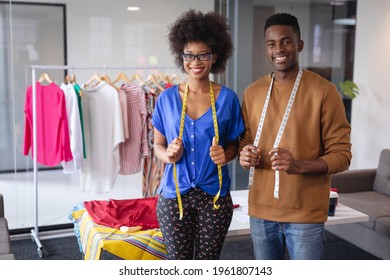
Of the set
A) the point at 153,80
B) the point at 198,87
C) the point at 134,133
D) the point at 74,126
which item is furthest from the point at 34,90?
the point at 198,87

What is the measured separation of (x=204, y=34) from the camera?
79.7 inches

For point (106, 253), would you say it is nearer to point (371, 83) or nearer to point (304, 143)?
point (304, 143)

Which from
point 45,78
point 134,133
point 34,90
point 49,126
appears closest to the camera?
point 34,90

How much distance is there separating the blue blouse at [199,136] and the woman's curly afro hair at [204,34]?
0.19 meters

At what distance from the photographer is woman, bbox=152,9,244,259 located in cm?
198

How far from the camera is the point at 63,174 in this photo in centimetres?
444

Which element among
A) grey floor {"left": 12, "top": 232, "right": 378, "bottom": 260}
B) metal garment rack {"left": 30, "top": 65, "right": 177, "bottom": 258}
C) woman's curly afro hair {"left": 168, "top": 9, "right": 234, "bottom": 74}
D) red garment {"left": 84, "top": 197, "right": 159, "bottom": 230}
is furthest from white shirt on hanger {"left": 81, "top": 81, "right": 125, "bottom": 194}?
woman's curly afro hair {"left": 168, "top": 9, "right": 234, "bottom": 74}

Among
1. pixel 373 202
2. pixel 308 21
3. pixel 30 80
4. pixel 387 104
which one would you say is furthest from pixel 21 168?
pixel 387 104

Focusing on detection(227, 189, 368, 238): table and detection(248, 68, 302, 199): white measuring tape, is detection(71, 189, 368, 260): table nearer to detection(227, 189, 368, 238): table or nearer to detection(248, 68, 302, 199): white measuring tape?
detection(227, 189, 368, 238): table

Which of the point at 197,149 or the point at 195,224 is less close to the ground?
the point at 197,149

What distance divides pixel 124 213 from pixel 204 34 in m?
1.45

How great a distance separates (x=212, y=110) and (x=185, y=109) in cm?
11

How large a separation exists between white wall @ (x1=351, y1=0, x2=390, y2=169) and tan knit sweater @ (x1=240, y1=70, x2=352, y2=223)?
3743 millimetres

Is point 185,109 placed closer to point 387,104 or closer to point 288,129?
point 288,129
